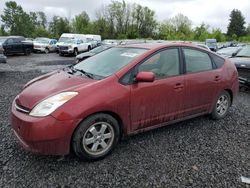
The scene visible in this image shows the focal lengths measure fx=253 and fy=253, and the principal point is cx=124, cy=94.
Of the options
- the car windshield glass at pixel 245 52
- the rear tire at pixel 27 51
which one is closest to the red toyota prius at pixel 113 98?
the car windshield glass at pixel 245 52

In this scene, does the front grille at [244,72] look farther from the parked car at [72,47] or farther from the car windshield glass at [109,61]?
the parked car at [72,47]

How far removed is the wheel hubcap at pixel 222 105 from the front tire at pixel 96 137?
2495 millimetres

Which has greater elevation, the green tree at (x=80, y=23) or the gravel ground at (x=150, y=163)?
the green tree at (x=80, y=23)

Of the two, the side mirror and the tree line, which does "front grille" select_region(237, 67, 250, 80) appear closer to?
the side mirror

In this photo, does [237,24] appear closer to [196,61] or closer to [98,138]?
[196,61]

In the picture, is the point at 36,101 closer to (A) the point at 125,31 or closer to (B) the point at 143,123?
(B) the point at 143,123

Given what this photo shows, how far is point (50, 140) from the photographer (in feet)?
9.88

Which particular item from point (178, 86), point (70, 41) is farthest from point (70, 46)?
point (178, 86)

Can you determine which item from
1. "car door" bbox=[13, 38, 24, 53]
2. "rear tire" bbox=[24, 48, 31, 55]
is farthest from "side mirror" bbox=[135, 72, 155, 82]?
"rear tire" bbox=[24, 48, 31, 55]

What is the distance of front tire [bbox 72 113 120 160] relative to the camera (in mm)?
3198

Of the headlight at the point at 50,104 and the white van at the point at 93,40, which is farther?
the white van at the point at 93,40

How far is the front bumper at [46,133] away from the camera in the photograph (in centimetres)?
297

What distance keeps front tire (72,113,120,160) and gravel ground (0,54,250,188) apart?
135 mm

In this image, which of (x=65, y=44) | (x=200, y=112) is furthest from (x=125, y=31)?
(x=200, y=112)
